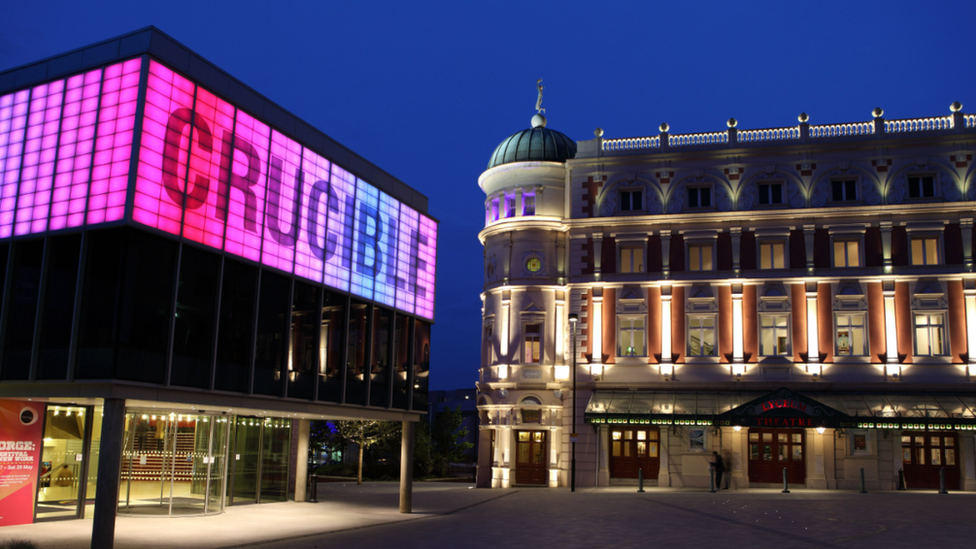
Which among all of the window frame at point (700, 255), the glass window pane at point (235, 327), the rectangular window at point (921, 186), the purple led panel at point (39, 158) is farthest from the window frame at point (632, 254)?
the purple led panel at point (39, 158)

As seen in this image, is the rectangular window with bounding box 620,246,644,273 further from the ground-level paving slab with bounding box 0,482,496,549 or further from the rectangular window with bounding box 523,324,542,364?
the ground-level paving slab with bounding box 0,482,496,549

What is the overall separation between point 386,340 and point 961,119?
31.0 m

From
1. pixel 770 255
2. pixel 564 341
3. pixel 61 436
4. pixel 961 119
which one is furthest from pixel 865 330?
pixel 61 436

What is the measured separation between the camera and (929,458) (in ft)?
128

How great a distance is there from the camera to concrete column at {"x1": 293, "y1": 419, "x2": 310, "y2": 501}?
31.4m

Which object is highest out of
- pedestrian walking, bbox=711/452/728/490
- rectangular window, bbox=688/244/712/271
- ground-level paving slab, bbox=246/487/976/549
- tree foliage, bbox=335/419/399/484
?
rectangular window, bbox=688/244/712/271

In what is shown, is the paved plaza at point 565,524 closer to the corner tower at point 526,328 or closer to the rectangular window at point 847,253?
the corner tower at point 526,328

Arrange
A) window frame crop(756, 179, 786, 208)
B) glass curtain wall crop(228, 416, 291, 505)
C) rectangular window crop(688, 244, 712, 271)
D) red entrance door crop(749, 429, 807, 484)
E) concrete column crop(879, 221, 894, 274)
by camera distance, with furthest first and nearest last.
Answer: rectangular window crop(688, 244, 712, 271), window frame crop(756, 179, 786, 208), concrete column crop(879, 221, 894, 274), red entrance door crop(749, 429, 807, 484), glass curtain wall crop(228, 416, 291, 505)

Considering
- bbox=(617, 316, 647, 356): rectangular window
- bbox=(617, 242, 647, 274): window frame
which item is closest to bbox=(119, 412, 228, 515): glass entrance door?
bbox=(617, 316, 647, 356): rectangular window

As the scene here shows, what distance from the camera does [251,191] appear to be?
73.0ft

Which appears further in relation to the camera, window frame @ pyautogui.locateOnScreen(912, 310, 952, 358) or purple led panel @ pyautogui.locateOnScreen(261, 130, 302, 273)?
window frame @ pyautogui.locateOnScreen(912, 310, 952, 358)

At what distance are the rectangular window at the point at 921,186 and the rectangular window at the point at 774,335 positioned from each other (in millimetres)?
8728

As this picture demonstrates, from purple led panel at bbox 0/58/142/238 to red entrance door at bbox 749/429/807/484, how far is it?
3224 cm

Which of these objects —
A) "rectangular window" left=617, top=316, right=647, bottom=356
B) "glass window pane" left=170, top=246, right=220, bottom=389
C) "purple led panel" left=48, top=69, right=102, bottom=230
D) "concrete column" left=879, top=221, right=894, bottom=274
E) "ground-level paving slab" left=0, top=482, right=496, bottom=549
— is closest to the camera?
"ground-level paving slab" left=0, top=482, right=496, bottom=549
